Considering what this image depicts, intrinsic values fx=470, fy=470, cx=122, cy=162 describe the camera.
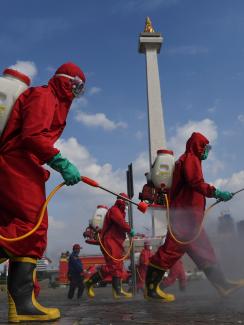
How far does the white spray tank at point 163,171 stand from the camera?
19.5ft

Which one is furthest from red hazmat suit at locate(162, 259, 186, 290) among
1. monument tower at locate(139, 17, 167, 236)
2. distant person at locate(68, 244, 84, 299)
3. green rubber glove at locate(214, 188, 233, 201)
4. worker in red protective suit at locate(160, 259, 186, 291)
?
monument tower at locate(139, 17, 167, 236)

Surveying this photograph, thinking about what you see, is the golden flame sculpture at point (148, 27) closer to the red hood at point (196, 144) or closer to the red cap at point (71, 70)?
the red hood at point (196, 144)

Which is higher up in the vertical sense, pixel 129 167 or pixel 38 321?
pixel 129 167

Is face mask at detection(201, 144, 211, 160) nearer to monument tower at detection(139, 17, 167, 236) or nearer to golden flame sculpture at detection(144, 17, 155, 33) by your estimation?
monument tower at detection(139, 17, 167, 236)

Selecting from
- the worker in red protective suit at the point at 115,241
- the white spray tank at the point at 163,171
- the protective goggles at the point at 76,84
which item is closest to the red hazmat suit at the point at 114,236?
the worker in red protective suit at the point at 115,241

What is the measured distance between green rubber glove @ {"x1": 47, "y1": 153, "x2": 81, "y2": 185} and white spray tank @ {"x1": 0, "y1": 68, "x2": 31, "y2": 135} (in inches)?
18.8

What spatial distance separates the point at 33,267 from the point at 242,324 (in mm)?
Answer: 1549

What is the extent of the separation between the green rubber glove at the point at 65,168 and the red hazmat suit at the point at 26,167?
6cm

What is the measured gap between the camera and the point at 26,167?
351 centimetres

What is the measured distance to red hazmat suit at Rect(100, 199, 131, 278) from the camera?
8578mm

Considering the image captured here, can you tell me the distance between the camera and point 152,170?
620 centimetres

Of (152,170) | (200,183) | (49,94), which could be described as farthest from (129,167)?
(49,94)

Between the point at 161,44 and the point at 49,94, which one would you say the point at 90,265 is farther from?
the point at 161,44

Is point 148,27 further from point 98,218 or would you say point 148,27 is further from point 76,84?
point 76,84
